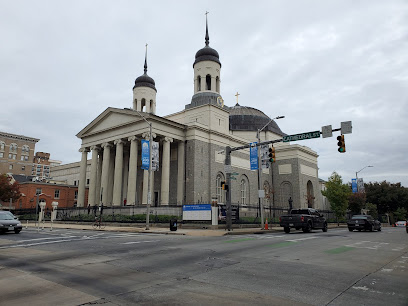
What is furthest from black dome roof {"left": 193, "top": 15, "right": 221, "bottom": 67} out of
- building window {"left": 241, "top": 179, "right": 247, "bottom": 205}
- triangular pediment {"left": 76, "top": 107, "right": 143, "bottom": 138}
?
building window {"left": 241, "top": 179, "right": 247, "bottom": 205}

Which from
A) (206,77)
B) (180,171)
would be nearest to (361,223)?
(180,171)

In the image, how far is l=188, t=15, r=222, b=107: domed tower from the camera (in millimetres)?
51656

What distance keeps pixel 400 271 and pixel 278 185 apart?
52.0 meters

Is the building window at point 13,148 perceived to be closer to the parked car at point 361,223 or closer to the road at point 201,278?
the parked car at point 361,223

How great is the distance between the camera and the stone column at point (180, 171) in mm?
44156

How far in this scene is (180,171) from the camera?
4491cm

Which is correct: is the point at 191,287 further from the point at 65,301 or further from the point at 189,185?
the point at 189,185

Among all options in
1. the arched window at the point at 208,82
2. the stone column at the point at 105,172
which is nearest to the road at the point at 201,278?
the stone column at the point at 105,172

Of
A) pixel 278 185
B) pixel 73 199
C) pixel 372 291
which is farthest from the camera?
pixel 73 199

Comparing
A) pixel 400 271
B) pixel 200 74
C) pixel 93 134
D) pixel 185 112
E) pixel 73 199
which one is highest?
pixel 200 74

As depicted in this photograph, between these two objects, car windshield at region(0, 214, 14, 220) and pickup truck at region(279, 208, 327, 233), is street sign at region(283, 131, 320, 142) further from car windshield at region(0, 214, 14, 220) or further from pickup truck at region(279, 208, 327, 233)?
car windshield at region(0, 214, 14, 220)

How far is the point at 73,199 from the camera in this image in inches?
2685

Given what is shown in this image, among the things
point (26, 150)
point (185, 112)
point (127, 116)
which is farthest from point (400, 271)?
point (26, 150)

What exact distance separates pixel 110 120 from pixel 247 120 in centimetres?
2766
